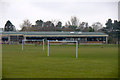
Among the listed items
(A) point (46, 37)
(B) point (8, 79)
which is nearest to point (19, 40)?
(A) point (46, 37)

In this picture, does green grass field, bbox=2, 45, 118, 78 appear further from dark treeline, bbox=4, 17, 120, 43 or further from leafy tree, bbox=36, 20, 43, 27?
leafy tree, bbox=36, 20, 43, 27

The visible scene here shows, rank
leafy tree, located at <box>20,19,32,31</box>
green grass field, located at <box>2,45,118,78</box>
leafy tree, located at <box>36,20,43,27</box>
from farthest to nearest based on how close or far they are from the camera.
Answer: leafy tree, located at <box>36,20,43,27</box>, leafy tree, located at <box>20,19,32,31</box>, green grass field, located at <box>2,45,118,78</box>

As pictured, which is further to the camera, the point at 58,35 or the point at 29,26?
the point at 29,26

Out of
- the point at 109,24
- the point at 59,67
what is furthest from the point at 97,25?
the point at 59,67

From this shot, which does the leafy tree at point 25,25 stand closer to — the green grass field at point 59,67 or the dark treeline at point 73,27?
the dark treeline at point 73,27

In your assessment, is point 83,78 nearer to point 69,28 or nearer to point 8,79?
point 8,79

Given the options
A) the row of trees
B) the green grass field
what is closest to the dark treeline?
the row of trees

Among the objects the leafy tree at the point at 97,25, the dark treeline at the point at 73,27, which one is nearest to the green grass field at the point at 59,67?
the dark treeline at the point at 73,27

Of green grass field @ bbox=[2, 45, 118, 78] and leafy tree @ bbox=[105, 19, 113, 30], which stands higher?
leafy tree @ bbox=[105, 19, 113, 30]

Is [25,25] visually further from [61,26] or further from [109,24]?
[109,24]

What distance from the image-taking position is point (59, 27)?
79312mm

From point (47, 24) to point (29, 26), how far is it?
7455mm

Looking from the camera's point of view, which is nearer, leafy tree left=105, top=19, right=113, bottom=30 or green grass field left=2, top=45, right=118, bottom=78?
green grass field left=2, top=45, right=118, bottom=78

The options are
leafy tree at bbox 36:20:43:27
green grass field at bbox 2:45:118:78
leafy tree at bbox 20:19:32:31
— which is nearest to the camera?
green grass field at bbox 2:45:118:78
